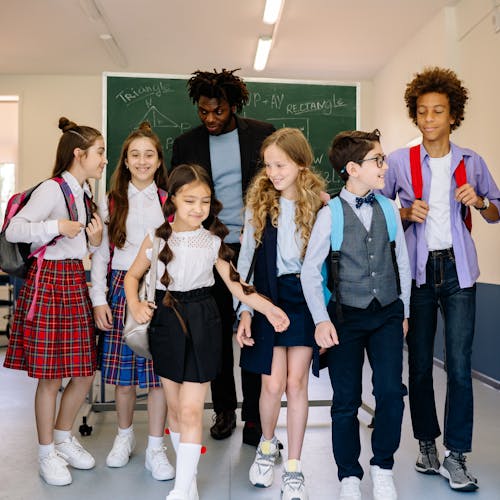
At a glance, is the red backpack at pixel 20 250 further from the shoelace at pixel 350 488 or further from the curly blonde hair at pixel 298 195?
the shoelace at pixel 350 488

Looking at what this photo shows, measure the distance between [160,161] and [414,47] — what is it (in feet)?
15.0

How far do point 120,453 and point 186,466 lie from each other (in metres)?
0.63

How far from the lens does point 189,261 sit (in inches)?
85.3

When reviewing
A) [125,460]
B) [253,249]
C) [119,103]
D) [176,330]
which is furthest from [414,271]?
[119,103]

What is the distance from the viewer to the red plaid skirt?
237 cm

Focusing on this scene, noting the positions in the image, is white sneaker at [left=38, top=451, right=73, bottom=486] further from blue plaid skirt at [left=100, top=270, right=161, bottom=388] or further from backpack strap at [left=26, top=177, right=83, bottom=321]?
backpack strap at [left=26, top=177, right=83, bottom=321]

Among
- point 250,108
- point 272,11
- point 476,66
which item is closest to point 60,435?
point 250,108

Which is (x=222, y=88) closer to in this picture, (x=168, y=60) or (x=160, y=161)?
(x=160, y=161)

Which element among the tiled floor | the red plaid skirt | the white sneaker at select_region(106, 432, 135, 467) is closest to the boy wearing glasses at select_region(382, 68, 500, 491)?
the tiled floor

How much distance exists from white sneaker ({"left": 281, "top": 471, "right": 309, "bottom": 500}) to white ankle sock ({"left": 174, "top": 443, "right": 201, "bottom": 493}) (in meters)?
0.33

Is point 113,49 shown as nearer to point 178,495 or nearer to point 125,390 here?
point 125,390

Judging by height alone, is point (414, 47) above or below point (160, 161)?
above

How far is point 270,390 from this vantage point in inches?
90.1

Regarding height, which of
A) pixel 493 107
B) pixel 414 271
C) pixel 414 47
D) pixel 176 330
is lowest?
pixel 176 330
